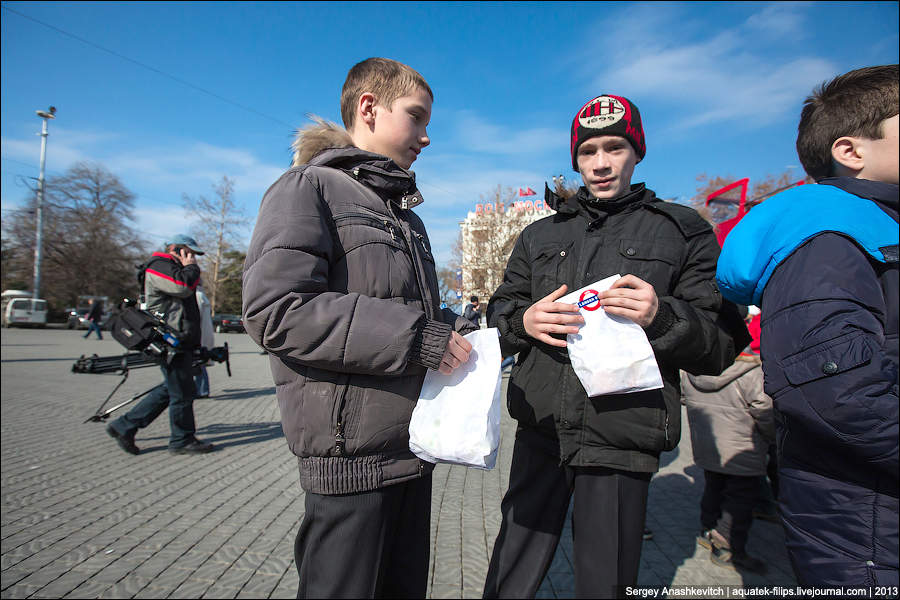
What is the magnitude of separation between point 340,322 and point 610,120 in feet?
4.05

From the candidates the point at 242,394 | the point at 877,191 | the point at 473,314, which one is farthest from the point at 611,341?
the point at 242,394

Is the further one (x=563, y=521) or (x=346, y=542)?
(x=563, y=521)

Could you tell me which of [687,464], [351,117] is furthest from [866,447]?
[687,464]

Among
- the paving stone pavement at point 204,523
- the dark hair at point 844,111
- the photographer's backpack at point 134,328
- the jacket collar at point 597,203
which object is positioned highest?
the dark hair at point 844,111

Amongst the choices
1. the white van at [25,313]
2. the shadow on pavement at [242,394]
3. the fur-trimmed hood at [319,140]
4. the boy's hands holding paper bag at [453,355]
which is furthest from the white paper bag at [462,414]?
the white van at [25,313]

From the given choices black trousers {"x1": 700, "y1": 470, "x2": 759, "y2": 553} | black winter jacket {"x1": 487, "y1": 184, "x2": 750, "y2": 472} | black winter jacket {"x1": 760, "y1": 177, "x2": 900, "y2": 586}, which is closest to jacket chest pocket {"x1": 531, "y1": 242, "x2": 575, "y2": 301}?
black winter jacket {"x1": 487, "y1": 184, "x2": 750, "y2": 472}

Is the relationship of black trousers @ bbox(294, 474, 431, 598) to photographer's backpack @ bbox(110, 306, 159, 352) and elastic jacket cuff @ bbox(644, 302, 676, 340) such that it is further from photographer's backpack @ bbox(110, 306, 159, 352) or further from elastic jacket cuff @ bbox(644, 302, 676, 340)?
photographer's backpack @ bbox(110, 306, 159, 352)

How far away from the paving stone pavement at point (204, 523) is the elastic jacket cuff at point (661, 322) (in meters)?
1.77

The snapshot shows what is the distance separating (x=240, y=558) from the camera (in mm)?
2936

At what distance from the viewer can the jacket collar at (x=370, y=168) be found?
5.13 ft

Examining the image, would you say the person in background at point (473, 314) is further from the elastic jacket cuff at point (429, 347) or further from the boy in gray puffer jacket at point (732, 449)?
the boy in gray puffer jacket at point (732, 449)

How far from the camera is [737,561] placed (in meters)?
2.94

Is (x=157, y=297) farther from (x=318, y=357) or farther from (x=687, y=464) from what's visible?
(x=687, y=464)

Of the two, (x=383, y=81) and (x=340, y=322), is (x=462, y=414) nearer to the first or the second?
(x=340, y=322)
